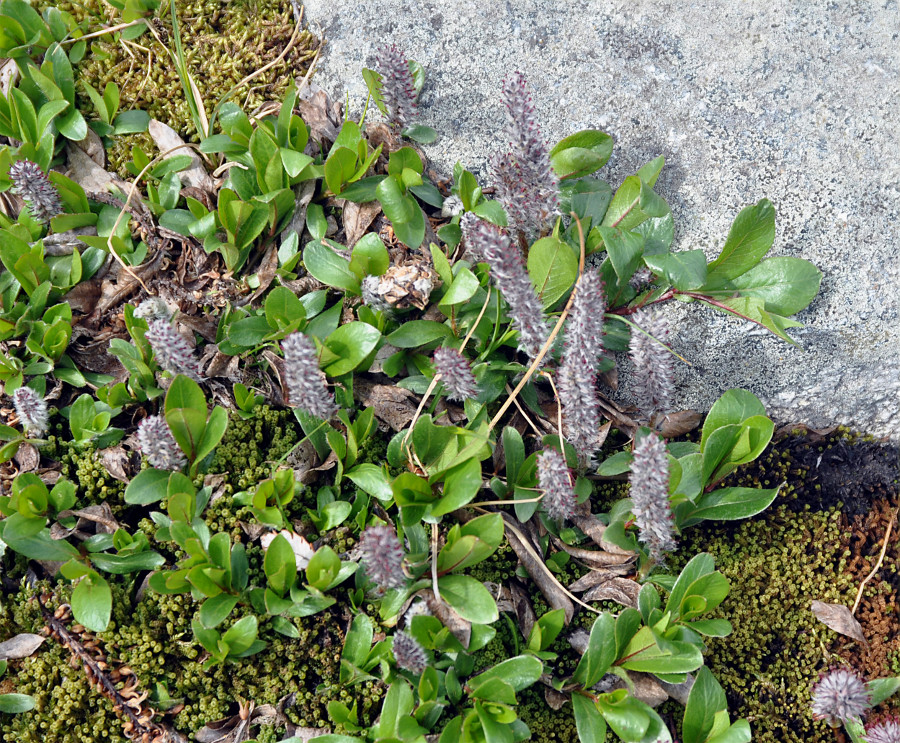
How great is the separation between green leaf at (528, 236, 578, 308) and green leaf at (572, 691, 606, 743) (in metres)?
1.35

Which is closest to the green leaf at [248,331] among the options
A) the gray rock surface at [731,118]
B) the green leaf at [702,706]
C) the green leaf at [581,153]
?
the gray rock surface at [731,118]

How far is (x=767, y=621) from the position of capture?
262cm

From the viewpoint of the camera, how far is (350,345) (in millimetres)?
2621

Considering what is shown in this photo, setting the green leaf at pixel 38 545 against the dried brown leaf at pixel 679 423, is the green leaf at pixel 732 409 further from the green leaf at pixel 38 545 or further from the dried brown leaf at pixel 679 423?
the green leaf at pixel 38 545

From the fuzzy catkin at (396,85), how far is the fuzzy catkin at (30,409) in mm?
1718

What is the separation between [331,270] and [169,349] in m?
0.66

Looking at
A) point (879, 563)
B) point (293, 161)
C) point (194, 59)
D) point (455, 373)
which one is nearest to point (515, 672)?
point (455, 373)

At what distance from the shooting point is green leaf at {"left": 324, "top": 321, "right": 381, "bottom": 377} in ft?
8.52

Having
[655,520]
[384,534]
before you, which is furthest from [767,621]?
[384,534]

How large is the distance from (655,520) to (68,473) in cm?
205

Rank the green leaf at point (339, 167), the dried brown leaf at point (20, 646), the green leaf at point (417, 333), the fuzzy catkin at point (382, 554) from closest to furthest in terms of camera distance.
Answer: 1. the fuzzy catkin at point (382, 554)
2. the dried brown leaf at point (20, 646)
3. the green leaf at point (417, 333)
4. the green leaf at point (339, 167)

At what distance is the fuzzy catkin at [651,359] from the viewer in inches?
94.6

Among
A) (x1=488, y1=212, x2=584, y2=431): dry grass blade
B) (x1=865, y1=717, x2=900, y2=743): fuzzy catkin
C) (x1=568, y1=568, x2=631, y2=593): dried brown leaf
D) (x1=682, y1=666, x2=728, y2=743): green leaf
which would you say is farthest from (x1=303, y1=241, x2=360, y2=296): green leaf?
(x1=865, y1=717, x2=900, y2=743): fuzzy catkin

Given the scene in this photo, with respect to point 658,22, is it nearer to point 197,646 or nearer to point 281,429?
point 281,429
